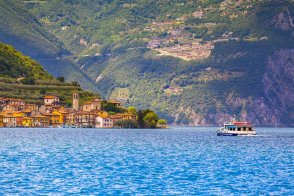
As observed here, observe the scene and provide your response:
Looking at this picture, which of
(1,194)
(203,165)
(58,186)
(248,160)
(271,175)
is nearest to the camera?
(1,194)

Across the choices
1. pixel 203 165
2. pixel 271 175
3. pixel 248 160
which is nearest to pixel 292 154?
pixel 248 160

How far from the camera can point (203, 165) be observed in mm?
98188

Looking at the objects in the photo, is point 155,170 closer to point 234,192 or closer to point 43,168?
point 43,168

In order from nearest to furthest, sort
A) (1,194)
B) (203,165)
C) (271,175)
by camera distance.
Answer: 1. (1,194)
2. (271,175)
3. (203,165)

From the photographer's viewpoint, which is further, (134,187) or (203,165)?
(203,165)

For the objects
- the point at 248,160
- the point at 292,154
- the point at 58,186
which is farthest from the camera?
the point at 292,154

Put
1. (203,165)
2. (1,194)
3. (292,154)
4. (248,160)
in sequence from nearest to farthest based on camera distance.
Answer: (1,194) → (203,165) → (248,160) → (292,154)

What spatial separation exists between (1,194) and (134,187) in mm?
11150

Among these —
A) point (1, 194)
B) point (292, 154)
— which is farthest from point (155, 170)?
point (292, 154)

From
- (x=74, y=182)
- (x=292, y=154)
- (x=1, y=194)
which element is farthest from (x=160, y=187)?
(x=292, y=154)

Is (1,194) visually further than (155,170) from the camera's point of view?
No

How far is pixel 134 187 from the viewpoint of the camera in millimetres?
78000

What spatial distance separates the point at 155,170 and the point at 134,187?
13867 mm

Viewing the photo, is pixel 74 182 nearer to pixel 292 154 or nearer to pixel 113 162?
pixel 113 162
